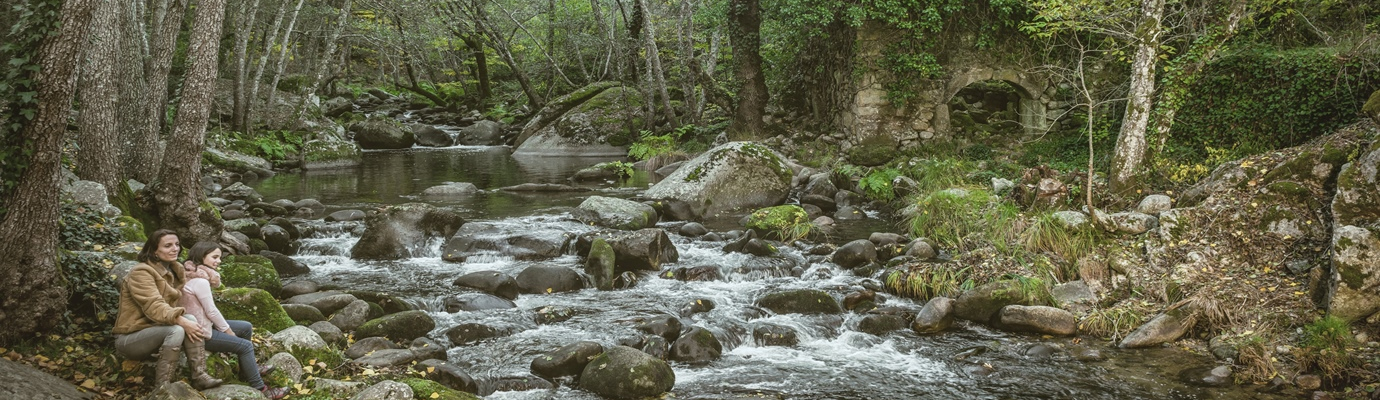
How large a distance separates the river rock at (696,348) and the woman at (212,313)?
11.8 ft

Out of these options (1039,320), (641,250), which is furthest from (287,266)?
(1039,320)

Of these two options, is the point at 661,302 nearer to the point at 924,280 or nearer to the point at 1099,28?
the point at 924,280

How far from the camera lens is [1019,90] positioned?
19.8 metres

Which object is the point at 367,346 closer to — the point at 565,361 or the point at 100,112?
the point at 565,361

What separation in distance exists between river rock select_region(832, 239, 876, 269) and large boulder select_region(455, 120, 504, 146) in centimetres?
2355

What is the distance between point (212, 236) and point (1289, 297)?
1270 centimetres

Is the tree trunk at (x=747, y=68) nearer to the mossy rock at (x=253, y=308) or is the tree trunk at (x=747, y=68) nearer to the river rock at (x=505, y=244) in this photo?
the river rock at (x=505, y=244)

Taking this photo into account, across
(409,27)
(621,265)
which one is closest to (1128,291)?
(621,265)

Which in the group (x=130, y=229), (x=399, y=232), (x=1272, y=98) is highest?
(x=1272, y=98)

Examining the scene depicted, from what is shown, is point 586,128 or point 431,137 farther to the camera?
point 431,137

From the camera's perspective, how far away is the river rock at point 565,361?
765 centimetres

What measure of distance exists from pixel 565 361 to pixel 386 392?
1998 millimetres

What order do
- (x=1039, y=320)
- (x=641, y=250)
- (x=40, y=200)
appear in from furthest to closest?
(x=641, y=250) < (x=1039, y=320) < (x=40, y=200)

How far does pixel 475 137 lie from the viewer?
33.1 m
